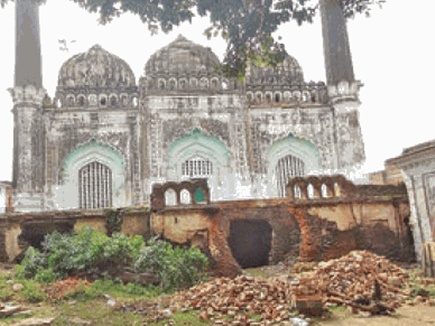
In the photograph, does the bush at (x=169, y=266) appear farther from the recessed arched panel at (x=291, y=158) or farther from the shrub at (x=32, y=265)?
the recessed arched panel at (x=291, y=158)

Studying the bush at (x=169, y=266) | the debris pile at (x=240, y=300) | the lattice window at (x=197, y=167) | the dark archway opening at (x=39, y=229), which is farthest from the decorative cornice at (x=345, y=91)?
the debris pile at (x=240, y=300)

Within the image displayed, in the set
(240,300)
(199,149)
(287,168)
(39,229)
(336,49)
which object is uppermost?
(336,49)

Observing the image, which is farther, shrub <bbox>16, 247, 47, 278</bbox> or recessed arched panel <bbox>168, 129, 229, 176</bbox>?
recessed arched panel <bbox>168, 129, 229, 176</bbox>

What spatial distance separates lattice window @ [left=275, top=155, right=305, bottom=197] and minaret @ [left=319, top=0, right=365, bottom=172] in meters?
1.51

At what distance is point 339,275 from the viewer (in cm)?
735

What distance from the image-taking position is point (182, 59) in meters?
19.9

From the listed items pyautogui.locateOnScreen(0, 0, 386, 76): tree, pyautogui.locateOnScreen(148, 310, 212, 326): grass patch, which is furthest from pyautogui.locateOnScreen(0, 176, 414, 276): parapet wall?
pyautogui.locateOnScreen(0, 0, 386, 76): tree

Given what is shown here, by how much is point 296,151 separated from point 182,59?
20.0 ft

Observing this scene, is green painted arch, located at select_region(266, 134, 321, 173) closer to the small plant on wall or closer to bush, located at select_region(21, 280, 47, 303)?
the small plant on wall

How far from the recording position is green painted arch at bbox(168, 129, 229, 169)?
18.2m

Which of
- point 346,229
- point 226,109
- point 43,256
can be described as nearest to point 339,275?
point 346,229

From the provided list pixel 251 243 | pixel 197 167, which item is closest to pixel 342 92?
pixel 197 167

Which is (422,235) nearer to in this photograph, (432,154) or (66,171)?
(432,154)

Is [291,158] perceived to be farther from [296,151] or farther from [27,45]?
[27,45]
